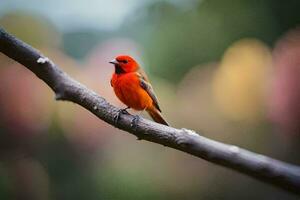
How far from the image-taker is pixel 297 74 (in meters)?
1.53

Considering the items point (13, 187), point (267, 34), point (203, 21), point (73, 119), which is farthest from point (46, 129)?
point (267, 34)

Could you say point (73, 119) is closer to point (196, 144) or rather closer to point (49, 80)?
point (49, 80)

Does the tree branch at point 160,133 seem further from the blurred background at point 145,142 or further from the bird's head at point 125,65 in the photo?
the blurred background at point 145,142

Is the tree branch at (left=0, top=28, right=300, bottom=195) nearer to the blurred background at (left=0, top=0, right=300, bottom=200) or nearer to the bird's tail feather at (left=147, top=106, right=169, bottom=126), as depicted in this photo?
the bird's tail feather at (left=147, top=106, right=169, bottom=126)

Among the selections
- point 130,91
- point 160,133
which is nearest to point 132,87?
point 130,91

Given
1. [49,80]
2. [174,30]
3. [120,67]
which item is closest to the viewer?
[49,80]

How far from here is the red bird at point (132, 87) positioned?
3.29ft

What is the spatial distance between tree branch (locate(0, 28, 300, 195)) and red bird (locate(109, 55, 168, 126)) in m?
0.37

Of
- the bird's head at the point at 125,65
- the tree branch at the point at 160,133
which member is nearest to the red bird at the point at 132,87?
the bird's head at the point at 125,65

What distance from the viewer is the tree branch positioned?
0.37 metres

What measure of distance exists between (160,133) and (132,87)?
47 cm

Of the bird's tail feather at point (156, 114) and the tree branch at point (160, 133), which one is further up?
the bird's tail feather at point (156, 114)

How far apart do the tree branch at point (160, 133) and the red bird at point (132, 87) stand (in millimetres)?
371

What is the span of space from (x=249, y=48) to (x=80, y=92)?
1138 mm
